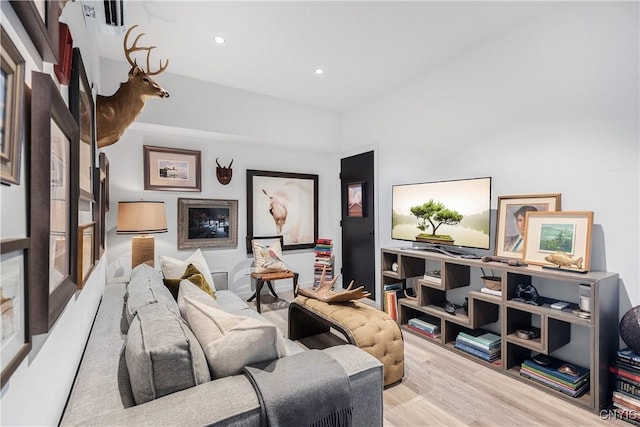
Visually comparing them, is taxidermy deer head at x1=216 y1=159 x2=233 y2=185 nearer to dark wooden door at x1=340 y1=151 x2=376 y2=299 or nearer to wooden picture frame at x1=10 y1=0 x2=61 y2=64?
dark wooden door at x1=340 y1=151 x2=376 y2=299

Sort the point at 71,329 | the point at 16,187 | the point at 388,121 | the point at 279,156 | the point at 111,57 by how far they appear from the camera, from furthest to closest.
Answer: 1. the point at 279,156
2. the point at 388,121
3. the point at 111,57
4. the point at 71,329
5. the point at 16,187

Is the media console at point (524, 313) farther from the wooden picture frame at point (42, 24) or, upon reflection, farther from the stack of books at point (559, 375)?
the wooden picture frame at point (42, 24)

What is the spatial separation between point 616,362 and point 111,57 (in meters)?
5.04

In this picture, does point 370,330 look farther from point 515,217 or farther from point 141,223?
point 141,223

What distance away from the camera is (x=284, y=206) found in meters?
4.78

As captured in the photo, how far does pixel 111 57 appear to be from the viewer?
3266 mm

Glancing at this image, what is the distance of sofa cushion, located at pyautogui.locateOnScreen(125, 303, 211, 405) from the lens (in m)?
1.05

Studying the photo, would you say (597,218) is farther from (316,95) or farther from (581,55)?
(316,95)

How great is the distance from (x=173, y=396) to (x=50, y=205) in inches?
28.4

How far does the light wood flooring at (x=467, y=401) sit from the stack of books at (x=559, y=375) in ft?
0.27

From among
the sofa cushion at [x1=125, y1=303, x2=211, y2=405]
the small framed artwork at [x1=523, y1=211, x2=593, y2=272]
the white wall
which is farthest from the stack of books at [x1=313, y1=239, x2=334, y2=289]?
the sofa cushion at [x1=125, y1=303, x2=211, y2=405]

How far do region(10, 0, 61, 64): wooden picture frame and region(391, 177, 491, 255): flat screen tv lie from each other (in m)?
2.91

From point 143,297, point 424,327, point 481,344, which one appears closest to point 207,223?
point 143,297

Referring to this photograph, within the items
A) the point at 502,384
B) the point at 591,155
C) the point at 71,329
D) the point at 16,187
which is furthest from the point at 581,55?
the point at 71,329
